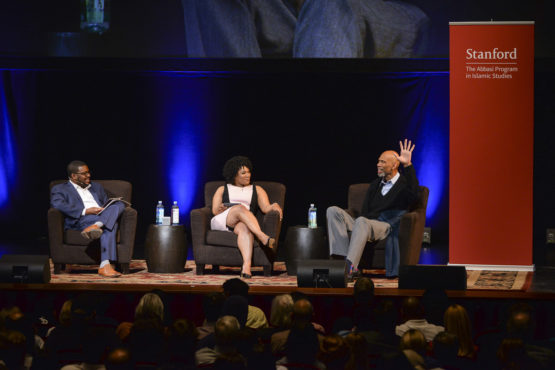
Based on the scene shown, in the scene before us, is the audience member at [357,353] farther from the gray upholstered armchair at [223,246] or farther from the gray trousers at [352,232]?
the gray upholstered armchair at [223,246]

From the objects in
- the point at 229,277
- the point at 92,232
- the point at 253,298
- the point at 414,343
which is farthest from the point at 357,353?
the point at 92,232

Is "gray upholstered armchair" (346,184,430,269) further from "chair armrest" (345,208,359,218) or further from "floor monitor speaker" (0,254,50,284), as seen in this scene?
"floor monitor speaker" (0,254,50,284)

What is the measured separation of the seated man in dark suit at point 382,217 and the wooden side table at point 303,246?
10 centimetres

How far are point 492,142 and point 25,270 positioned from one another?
13.4 feet

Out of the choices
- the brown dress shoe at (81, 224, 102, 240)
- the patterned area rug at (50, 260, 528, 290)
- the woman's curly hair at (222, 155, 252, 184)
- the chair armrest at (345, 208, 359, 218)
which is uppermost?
the woman's curly hair at (222, 155, 252, 184)

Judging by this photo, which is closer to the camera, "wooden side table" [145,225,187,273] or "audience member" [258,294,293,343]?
"audience member" [258,294,293,343]

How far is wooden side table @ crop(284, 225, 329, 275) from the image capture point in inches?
283

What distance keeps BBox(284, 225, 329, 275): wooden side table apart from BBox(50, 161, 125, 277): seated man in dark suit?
141 centimetres

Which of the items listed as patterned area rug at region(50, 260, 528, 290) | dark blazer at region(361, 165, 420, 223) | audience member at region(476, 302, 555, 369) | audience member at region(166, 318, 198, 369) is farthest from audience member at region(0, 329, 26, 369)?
dark blazer at region(361, 165, 420, 223)

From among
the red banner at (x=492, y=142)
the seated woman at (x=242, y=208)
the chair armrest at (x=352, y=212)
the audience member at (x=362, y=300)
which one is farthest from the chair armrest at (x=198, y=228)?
the audience member at (x=362, y=300)

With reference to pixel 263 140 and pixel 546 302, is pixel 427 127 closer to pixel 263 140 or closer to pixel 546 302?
pixel 263 140

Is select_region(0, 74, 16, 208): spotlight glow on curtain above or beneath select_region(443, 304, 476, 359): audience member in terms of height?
above

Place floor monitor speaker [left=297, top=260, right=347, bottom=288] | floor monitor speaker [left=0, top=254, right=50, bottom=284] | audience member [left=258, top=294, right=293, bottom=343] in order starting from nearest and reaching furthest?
1. audience member [left=258, top=294, right=293, bottom=343]
2. floor monitor speaker [left=297, top=260, right=347, bottom=288]
3. floor monitor speaker [left=0, top=254, right=50, bottom=284]

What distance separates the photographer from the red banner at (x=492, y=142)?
24.0 feet
